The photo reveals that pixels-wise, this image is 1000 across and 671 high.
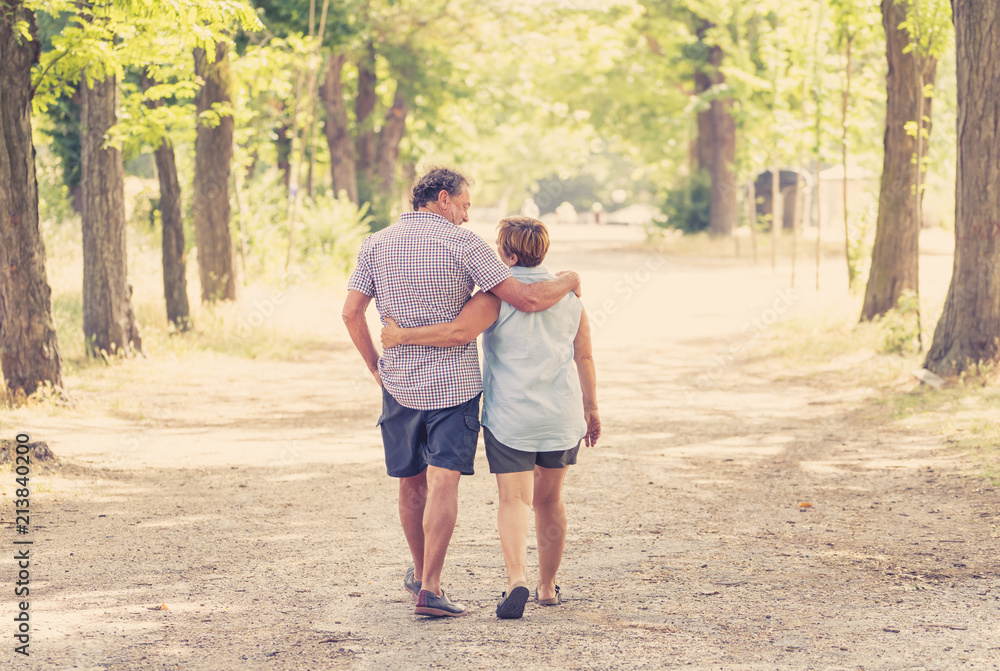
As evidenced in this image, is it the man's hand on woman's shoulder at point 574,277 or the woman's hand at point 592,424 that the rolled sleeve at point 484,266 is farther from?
the woman's hand at point 592,424

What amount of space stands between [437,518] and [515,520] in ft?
1.06

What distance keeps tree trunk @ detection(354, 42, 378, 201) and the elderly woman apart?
2485 cm

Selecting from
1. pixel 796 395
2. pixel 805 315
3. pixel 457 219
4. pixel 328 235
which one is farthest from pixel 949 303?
pixel 328 235

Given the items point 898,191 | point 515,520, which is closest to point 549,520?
point 515,520

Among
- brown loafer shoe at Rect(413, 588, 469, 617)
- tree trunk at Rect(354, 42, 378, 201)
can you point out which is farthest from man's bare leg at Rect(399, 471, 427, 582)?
tree trunk at Rect(354, 42, 378, 201)

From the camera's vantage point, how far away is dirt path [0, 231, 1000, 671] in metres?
4.23

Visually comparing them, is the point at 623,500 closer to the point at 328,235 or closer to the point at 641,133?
the point at 328,235

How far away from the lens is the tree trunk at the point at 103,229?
12.1m

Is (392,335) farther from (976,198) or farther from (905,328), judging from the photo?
(905,328)

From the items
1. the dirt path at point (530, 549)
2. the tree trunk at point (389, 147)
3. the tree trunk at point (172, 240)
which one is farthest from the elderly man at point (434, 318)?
the tree trunk at point (389, 147)

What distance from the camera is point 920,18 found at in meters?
12.0

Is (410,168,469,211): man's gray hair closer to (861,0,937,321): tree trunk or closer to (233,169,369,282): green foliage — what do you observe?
(861,0,937,321): tree trunk

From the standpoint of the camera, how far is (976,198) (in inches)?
404

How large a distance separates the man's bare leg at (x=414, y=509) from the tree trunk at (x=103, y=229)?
27.9 feet
